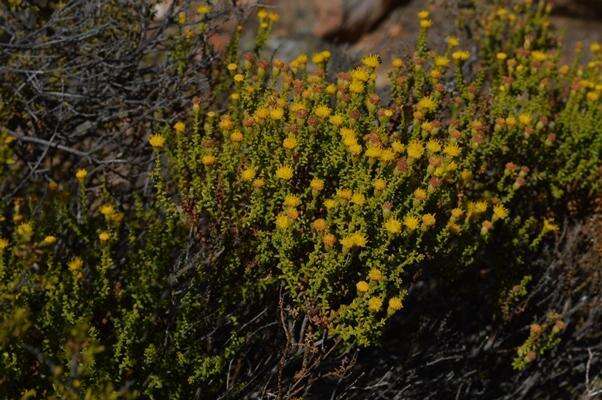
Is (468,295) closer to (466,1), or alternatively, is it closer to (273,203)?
(273,203)

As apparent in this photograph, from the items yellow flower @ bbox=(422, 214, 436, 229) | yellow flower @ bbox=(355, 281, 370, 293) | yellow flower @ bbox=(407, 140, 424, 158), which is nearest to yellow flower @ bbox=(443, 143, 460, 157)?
yellow flower @ bbox=(407, 140, 424, 158)

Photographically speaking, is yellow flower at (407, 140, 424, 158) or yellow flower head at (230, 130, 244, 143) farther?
yellow flower head at (230, 130, 244, 143)

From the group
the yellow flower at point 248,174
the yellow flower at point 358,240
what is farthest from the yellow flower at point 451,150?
the yellow flower at point 248,174

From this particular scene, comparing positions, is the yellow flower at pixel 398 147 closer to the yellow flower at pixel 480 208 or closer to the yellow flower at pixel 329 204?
the yellow flower at pixel 329 204

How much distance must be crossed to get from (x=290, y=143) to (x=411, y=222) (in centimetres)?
59

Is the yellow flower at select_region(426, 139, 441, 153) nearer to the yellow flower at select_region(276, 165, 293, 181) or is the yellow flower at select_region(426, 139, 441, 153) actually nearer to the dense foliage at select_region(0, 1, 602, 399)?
the dense foliage at select_region(0, 1, 602, 399)

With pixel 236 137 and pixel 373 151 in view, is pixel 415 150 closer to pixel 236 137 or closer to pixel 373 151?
pixel 373 151

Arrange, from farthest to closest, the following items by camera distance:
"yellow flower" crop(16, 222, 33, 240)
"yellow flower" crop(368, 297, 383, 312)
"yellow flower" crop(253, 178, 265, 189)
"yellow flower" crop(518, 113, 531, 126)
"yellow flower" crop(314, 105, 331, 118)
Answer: "yellow flower" crop(518, 113, 531, 126) → "yellow flower" crop(314, 105, 331, 118) → "yellow flower" crop(253, 178, 265, 189) → "yellow flower" crop(368, 297, 383, 312) → "yellow flower" crop(16, 222, 33, 240)

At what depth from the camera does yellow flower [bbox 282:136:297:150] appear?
8.92 feet

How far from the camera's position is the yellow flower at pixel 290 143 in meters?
2.72

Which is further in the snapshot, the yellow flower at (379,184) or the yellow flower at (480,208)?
the yellow flower at (480,208)

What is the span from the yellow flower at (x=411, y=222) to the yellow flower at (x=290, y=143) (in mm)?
546

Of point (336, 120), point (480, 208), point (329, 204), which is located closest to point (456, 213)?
point (480, 208)

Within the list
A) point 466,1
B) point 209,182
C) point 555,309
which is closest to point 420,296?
point 555,309
